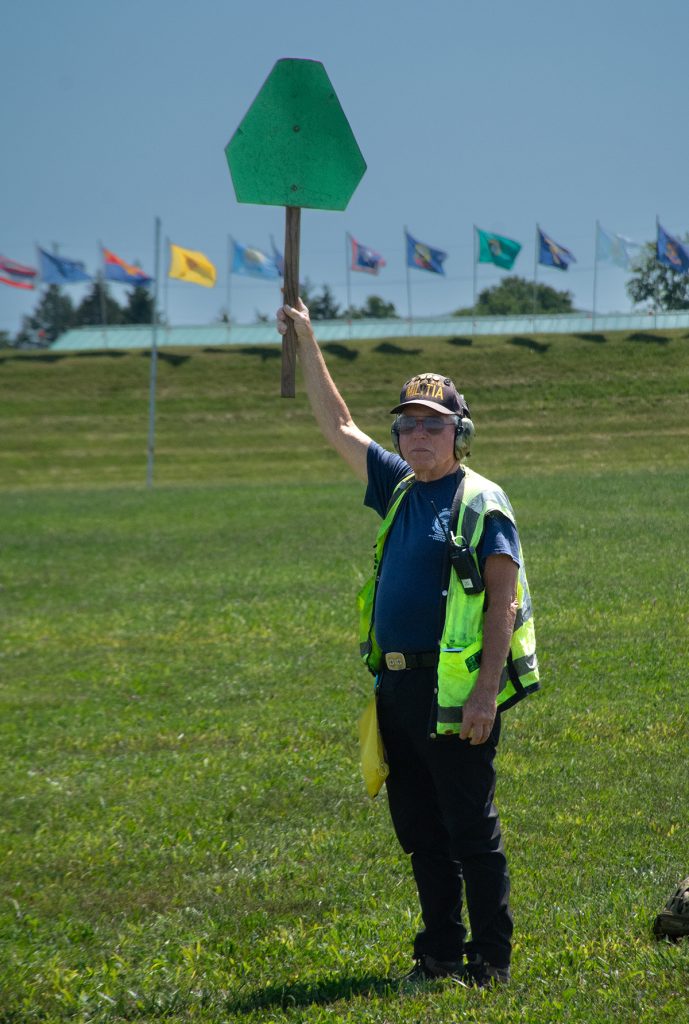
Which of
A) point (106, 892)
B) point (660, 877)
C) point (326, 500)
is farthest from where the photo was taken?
point (326, 500)

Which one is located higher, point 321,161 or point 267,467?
point 321,161

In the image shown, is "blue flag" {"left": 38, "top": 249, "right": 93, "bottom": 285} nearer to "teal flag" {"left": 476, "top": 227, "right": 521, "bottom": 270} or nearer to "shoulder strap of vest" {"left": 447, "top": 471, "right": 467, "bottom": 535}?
"teal flag" {"left": 476, "top": 227, "right": 521, "bottom": 270}

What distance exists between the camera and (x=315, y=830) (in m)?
7.60

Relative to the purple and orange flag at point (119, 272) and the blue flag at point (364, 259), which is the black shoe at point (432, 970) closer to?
the purple and orange flag at point (119, 272)

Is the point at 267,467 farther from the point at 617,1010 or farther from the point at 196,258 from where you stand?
the point at 617,1010

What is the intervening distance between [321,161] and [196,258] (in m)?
46.6

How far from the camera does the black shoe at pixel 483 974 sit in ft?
15.8

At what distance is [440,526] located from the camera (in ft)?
15.8

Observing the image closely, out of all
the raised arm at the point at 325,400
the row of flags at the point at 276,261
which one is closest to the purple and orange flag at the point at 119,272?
the row of flags at the point at 276,261

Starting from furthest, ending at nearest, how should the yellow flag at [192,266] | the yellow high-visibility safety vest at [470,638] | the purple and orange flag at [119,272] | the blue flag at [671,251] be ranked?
1. the purple and orange flag at [119,272]
2. the blue flag at [671,251]
3. the yellow flag at [192,266]
4. the yellow high-visibility safety vest at [470,638]

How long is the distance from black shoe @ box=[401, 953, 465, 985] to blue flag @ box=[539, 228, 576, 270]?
5568cm

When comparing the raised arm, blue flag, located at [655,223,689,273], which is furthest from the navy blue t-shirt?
blue flag, located at [655,223,689,273]

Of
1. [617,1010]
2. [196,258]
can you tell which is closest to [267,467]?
[196,258]

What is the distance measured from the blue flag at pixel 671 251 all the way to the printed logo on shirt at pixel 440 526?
161 ft
